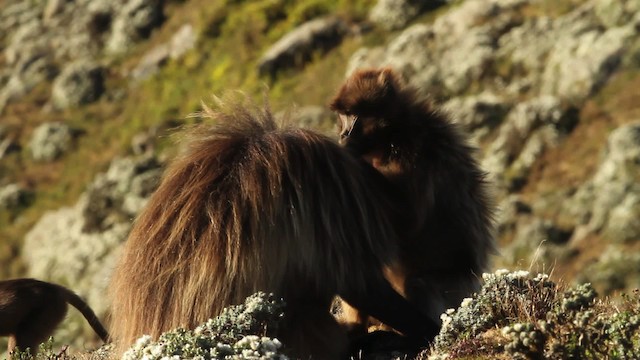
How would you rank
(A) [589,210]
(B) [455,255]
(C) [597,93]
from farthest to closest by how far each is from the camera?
(C) [597,93], (A) [589,210], (B) [455,255]

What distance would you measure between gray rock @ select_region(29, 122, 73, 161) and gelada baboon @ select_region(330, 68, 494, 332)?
3038cm

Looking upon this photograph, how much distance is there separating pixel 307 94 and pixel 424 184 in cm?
2539

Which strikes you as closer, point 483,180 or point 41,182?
point 483,180

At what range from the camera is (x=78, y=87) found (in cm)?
3872

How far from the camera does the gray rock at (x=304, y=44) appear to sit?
110 ft

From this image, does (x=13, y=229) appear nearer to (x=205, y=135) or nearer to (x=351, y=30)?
Answer: (x=351, y=30)

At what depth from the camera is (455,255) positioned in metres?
6.72

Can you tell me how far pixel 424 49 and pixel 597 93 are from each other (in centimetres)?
612

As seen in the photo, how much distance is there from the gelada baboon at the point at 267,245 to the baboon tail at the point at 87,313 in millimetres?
2250

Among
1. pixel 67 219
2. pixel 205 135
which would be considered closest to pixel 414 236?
pixel 205 135

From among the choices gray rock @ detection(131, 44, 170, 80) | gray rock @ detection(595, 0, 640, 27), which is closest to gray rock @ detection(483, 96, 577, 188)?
→ gray rock @ detection(595, 0, 640, 27)

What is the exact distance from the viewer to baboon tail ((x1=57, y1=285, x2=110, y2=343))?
809cm

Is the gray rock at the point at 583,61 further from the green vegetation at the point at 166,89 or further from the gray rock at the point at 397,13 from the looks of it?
the green vegetation at the point at 166,89

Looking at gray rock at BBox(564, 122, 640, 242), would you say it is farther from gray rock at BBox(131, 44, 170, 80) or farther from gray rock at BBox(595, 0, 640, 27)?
gray rock at BBox(131, 44, 170, 80)
